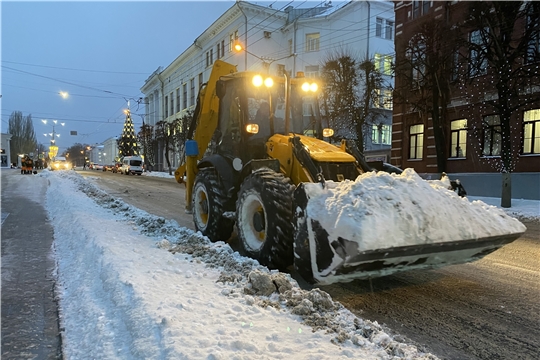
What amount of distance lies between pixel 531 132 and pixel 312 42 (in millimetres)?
22052

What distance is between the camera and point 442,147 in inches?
652

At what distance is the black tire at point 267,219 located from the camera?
4.32 meters

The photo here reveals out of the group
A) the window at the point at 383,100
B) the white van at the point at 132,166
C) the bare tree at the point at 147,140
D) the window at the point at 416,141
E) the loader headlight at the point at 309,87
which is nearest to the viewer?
the loader headlight at the point at 309,87

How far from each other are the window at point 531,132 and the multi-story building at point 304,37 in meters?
8.59

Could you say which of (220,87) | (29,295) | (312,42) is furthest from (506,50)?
(312,42)

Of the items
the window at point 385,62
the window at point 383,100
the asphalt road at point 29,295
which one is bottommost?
the asphalt road at point 29,295

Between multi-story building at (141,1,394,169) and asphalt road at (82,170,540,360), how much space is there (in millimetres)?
19823

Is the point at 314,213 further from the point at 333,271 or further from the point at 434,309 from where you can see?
the point at 434,309

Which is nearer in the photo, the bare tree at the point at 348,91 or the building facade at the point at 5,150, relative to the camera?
the bare tree at the point at 348,91

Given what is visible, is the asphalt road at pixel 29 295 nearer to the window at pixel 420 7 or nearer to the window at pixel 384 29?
the window at pixel 420 7

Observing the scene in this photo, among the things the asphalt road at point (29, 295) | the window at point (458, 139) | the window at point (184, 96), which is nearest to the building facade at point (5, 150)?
the window at point (184, 96)

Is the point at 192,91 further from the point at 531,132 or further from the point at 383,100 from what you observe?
the point at 531,132

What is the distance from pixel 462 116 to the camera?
1841cm

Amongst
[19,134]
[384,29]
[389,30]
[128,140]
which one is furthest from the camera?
[19,134]
